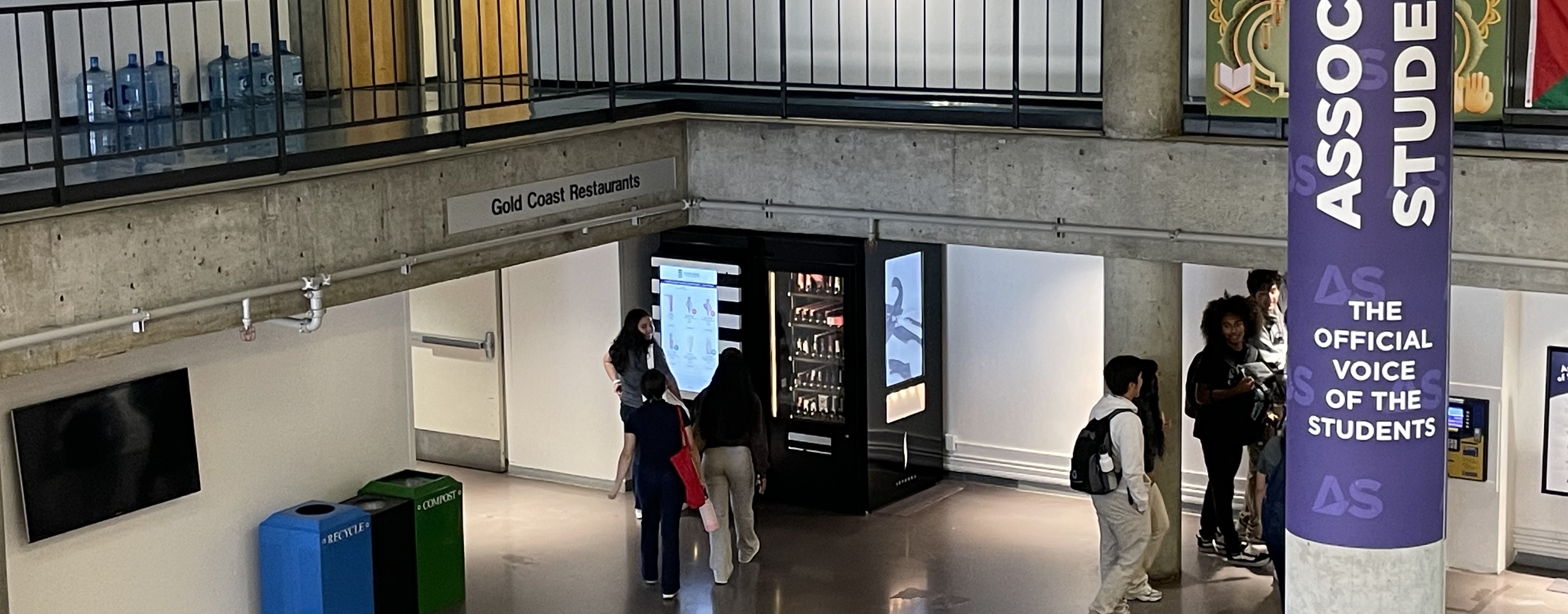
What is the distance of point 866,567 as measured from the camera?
38.2ft

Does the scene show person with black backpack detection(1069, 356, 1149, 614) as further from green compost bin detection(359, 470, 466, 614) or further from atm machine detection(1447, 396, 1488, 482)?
green compost bin detection(359, 470, 466, 614)

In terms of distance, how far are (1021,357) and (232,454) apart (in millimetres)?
5663

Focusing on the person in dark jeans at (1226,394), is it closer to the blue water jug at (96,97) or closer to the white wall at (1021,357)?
the white wall at (1021,357)

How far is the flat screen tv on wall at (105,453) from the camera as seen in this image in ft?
29.2

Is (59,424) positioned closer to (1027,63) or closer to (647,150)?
(647,150)

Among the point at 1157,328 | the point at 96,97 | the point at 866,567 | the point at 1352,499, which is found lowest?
the point at 866,567

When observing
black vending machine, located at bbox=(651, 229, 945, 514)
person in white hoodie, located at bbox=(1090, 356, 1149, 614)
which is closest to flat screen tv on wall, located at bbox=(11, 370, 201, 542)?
black vending machine, located at bbox=(651, 229, 945, 514)

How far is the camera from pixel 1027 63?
12594 millimetres

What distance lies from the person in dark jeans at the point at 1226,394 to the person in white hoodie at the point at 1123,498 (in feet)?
3.80

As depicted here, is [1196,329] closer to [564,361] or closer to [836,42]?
[836,42]

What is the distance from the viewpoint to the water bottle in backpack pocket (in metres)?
9.88

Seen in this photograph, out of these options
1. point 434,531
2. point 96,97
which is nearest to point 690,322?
point 434,531

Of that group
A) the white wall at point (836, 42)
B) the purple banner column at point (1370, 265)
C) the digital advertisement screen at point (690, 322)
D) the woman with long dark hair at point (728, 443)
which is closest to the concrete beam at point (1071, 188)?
the woman with long dark hair at point (728, 443)

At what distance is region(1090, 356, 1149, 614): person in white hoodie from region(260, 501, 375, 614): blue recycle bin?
3.90 m
